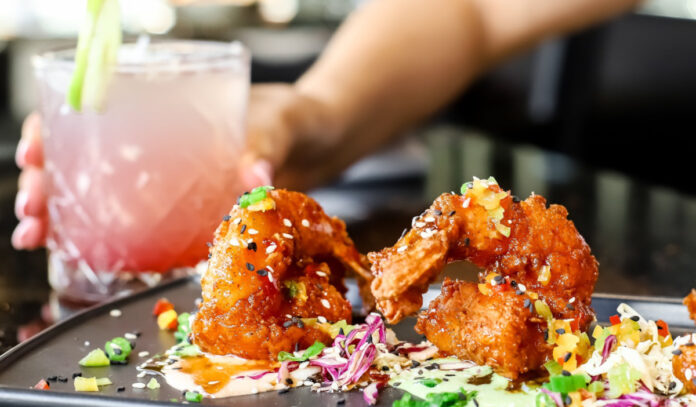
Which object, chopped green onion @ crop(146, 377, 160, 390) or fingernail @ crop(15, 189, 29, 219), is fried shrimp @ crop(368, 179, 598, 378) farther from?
fingernail @ crop(15, 189, 29, 219)

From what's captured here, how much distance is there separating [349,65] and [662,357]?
2.72 metres

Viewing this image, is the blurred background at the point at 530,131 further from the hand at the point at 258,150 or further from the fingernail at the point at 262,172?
the fingernail at the point at 262,172

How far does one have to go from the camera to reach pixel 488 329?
5.29ft

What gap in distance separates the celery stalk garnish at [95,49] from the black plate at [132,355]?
539 mm

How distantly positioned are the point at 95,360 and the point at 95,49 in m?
0.81

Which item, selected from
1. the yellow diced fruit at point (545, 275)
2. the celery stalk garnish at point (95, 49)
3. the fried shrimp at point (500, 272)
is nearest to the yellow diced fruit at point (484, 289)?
the fried shrimp at point (500, 272)

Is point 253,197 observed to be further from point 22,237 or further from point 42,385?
point 22,237

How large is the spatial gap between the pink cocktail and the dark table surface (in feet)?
0.60

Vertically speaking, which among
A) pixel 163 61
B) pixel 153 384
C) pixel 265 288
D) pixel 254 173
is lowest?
pixel 153 384

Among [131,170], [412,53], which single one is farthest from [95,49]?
[412,53]

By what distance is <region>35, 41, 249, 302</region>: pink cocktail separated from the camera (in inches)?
91.9

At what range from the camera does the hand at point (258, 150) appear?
8.65 feet

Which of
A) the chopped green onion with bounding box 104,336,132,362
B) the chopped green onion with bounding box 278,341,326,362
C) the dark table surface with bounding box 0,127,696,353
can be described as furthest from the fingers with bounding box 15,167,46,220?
the chopped green onion with bounding box 278,341,326,362

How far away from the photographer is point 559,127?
23.4 ft
